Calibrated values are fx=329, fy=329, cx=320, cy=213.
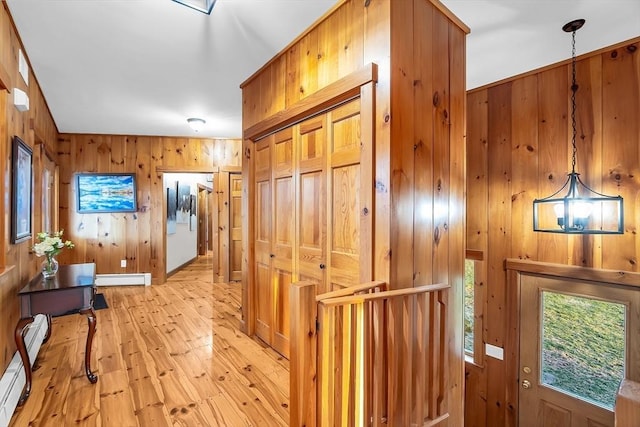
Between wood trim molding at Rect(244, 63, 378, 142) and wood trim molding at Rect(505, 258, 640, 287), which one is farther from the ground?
wood trim molding at Rect(244, 63, 378, 142)

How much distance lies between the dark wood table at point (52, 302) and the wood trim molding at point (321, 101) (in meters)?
1.88

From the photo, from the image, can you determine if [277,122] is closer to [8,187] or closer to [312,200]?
[312,200]

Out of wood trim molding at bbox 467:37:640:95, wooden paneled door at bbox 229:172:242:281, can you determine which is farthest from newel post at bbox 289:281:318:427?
wooden paneled door at bbox 229:172:242:281

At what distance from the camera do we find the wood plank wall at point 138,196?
215 inches

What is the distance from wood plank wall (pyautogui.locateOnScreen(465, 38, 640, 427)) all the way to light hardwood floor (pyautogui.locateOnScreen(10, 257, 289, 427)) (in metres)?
2.32

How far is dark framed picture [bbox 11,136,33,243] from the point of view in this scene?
244 centimetres

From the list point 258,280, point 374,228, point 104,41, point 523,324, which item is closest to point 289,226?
point 258,280

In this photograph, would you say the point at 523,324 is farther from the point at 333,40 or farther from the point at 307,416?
the point at 333,40

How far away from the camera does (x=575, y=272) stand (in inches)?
116

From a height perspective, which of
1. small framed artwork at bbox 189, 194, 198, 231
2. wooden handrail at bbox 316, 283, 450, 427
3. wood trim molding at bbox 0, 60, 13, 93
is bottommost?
wooden handrail at bbox 316, 283, 450, 427

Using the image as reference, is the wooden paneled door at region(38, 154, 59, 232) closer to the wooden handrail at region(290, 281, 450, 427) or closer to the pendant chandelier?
the wooden handrail at region(290, 281, 450, 427)

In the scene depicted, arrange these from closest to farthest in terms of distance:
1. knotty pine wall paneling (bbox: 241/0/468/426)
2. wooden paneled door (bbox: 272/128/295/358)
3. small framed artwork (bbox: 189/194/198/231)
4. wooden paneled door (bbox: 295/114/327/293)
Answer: knotty pine wall paneling (bbox: 241/0/468/426) → wooden paneled door (bbox: 295/114/327/293) → wooden paneled door (bbox: 272/128/295/358) → small framed artwork (bbox: 189/194/198/231)

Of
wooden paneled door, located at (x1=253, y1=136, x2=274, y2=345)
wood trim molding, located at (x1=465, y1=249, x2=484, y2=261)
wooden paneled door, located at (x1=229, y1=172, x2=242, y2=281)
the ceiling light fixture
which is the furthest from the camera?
wooden paneled door, located at (x1=229, y1=172, x2=242, y2=281)

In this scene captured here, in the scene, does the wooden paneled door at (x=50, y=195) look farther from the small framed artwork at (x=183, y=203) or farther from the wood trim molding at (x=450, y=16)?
the wood trim molding at (x=450, y=16)
